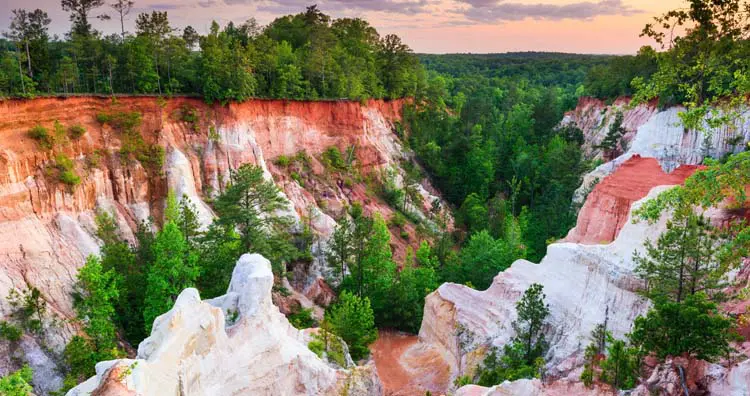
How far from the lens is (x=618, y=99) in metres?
57.3

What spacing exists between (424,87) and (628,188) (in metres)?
39.3

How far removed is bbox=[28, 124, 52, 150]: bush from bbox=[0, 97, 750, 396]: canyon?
0.31 meters

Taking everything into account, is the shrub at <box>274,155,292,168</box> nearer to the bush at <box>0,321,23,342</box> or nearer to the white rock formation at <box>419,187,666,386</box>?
the white rock formation at <box>419,187,666,386</box>

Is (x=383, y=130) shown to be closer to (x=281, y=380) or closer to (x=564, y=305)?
(x=564, y=305)

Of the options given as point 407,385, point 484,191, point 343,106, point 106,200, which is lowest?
point 407,385

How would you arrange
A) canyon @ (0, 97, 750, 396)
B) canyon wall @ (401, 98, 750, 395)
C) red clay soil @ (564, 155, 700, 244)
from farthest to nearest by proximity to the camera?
red clay soil @ (564, 155, 700, 244), canyon wall @ (401, 98, 750, 395), canyon @ (0, 97, 750, 396)

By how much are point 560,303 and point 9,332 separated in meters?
23.1

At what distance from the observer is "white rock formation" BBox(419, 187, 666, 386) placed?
20.6m

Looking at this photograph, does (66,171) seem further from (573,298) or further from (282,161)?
(573,298)

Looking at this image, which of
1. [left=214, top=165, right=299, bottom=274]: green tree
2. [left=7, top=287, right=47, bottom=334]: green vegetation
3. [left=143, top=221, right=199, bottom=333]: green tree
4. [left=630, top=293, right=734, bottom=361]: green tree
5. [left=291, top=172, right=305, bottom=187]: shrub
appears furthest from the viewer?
[left=291, top=172, right=305, bottom=187]: shrub

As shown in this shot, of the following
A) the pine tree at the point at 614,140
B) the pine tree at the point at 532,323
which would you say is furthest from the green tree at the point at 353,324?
the pine tree at the point at 614,140

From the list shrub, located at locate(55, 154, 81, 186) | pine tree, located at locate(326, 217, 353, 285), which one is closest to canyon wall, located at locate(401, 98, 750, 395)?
pine tree, located at locate(326, 217, 353, 285)

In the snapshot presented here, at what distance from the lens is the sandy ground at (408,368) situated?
25125 mm

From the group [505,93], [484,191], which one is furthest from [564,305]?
[505,93]
